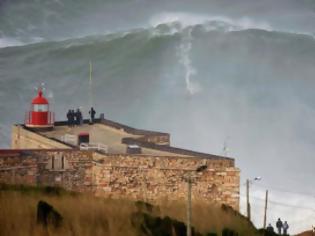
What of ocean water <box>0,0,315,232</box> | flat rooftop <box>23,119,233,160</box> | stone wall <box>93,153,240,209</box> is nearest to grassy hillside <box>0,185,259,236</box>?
stone wall <box>93,153,240,209</box>

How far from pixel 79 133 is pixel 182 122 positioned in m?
14.8

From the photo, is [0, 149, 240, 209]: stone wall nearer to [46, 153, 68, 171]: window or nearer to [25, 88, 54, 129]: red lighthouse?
[46, 153, 68, 171]: window

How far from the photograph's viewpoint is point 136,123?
32.7 m

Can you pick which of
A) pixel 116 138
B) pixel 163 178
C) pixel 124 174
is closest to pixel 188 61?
pixel 116 138

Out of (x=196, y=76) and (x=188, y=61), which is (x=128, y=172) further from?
(x=188, y=61)

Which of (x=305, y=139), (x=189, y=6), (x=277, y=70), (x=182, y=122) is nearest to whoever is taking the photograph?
(x=305, y=139)

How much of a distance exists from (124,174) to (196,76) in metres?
26.1

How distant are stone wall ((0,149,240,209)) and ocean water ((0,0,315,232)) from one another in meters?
4.17

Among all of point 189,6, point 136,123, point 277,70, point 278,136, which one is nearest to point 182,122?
point 136,123

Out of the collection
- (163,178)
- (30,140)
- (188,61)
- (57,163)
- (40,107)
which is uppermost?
(188,61)

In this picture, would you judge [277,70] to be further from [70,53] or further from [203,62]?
→ [70,53]

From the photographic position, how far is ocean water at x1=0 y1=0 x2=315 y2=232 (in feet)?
90.0

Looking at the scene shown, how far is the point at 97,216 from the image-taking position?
29.5ft

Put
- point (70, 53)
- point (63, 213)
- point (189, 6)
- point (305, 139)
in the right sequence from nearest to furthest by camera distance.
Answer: point (63, 213) → point (305, 139) → point (70, 53) → point (189, 6)
